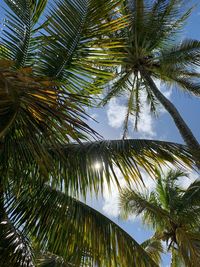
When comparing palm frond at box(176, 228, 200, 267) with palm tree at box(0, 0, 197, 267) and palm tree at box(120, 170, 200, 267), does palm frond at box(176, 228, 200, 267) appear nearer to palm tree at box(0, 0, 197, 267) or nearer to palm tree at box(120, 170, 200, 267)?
palm tree at box(0, 0, 197, 267)

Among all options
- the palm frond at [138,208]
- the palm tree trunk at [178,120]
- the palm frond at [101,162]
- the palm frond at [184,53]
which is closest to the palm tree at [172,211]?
the palm frond at [138,208]

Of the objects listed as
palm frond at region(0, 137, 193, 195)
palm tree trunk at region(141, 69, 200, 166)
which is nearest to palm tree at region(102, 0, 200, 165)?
palm tree trunk at region(141, 69, 200, 166)

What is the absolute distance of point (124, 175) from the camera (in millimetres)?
3906

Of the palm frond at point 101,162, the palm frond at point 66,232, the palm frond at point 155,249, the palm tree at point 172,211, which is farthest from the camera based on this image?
the palm frond at point 155,249

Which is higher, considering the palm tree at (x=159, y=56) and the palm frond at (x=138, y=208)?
the palm tree at (x=159, y=56)

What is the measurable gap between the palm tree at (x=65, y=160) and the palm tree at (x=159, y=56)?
471cm

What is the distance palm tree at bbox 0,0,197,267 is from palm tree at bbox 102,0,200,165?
4707 millimetres

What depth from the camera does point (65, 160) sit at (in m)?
3.62

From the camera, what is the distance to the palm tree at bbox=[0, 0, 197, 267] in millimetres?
3441

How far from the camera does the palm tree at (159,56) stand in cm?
881

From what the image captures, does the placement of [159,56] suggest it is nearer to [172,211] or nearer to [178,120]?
[178,120]

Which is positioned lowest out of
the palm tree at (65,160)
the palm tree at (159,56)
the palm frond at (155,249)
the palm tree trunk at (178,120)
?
the palm frond at (155,249)

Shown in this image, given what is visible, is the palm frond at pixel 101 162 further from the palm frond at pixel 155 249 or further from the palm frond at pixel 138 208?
the palm frond at pixel 155 249

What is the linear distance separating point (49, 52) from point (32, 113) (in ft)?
4.60
